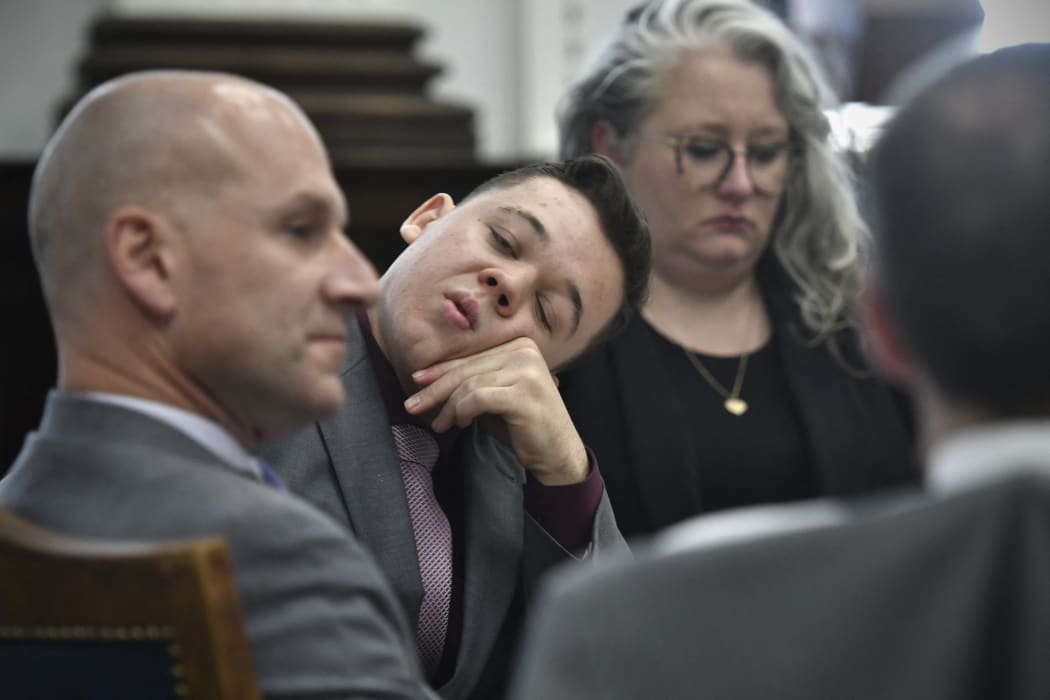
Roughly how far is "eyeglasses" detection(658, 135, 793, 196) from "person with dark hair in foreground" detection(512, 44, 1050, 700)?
1.97 meters

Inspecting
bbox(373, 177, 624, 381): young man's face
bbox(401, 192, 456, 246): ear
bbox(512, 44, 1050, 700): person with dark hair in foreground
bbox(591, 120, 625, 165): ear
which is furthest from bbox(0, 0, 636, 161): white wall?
bbox(512, 44, 1050, 700): person with dark hair in foreground

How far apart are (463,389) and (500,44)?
10.7 ft

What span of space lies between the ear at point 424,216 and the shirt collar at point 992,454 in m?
1.35

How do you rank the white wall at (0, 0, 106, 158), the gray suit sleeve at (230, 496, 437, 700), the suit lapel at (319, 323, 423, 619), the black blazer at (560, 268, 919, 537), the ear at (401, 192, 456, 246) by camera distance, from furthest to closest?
the white wall at (0, 0, 106, 158) → the black blazer at (560, 268, 919, 537) → the ear at (401, 192, 456, 246) → the suit lapel at (319, 323, 423, 619) → the gray suit sleeve at (230, 496, 437, 700)

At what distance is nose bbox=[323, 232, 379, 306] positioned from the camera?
1.36 m

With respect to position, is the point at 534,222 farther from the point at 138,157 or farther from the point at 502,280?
the point at 138,157

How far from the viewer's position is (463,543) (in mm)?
2043

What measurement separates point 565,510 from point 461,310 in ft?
1.01

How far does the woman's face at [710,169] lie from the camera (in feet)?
9.90

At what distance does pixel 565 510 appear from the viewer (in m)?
2.09

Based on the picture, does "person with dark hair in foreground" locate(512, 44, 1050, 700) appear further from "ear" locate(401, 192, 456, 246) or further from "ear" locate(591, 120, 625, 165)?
"ear" locate(591, 120, 625, 165)

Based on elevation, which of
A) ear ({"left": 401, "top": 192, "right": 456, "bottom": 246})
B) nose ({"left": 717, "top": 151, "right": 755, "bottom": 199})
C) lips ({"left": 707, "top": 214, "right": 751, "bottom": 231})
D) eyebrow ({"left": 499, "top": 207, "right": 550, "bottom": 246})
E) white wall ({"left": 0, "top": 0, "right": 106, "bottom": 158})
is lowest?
white wall ({"left": 0, "top": 0, "right": 106, "bottom": 158})

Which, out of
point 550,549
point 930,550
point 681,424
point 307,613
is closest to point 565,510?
point 550,549

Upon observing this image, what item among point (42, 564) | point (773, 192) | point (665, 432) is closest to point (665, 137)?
point (773, 192)
